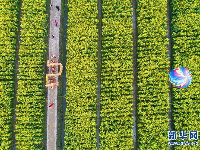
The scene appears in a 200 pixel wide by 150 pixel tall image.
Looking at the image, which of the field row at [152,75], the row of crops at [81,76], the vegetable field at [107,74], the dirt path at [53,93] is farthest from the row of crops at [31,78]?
the field row at [152,75]

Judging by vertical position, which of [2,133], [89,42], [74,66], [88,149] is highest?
[89,42]

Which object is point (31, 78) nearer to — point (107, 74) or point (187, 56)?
point (107, 74)

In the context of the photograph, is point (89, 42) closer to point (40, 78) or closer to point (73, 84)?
point (73, 84)

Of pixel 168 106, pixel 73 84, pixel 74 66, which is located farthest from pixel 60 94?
pixel 168 106

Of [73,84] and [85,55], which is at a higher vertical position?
[85,55]

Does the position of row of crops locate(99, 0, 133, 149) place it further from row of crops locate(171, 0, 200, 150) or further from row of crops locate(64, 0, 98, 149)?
row of crops locate(171, 0, 200, 150)

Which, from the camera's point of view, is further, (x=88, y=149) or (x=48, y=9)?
(x=48, y=9)

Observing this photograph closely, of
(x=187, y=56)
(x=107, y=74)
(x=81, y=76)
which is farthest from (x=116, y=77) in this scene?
(x=187, y=56)
